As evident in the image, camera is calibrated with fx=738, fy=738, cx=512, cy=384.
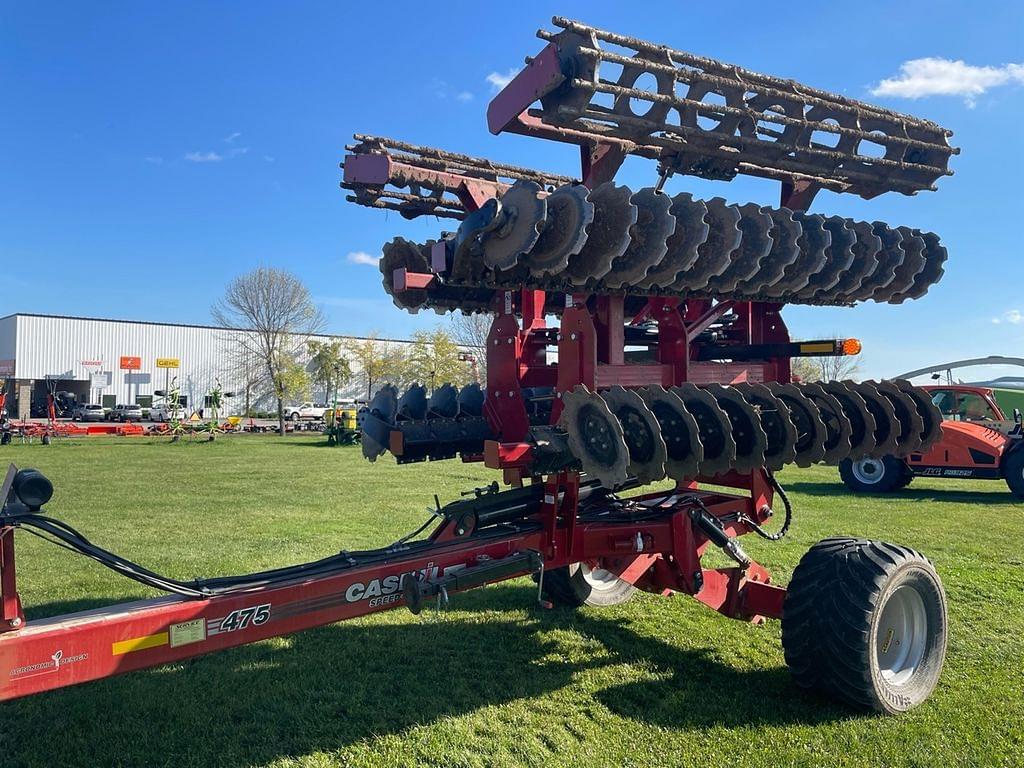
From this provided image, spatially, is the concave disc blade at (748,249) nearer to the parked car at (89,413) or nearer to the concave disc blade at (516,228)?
the concave disc blade at (516,228)

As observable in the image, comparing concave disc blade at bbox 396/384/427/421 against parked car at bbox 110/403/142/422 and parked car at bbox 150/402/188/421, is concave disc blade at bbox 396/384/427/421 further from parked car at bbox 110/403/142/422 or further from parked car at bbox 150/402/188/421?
parked car at bbox 110/403/142/422

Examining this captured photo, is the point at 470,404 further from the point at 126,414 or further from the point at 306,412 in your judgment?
the point at 126,414

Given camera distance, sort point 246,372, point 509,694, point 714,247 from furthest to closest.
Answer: point 246,372, point 509,694, point 714,247

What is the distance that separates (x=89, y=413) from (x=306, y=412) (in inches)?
583

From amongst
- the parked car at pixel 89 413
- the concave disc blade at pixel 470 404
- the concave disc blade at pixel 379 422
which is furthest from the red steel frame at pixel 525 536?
the parked car at pixel 89 413

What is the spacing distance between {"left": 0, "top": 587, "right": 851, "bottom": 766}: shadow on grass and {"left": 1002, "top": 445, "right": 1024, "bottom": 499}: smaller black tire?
1187 cm

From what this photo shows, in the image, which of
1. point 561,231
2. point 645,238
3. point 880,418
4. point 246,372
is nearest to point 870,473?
point 880,418

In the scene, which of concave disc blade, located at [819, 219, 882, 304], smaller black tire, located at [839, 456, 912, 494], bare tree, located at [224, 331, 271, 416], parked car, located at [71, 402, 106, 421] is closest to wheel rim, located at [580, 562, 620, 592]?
concave disc blade, located at [819, 219, 882, 304]

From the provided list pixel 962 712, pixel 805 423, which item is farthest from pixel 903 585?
pixel 805 423

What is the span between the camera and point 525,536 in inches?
174

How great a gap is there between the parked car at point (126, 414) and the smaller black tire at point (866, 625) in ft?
178

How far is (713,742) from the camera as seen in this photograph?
4.02m

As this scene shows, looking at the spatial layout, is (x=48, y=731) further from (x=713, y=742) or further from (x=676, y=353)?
(x=676, y=353)

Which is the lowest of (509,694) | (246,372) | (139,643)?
(509,694)
